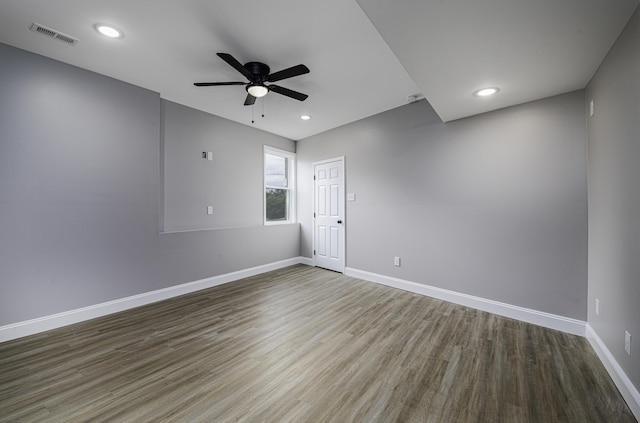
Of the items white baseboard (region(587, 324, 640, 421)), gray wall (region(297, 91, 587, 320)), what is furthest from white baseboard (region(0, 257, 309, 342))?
white baseboard (region(587, 324, 640, 421))

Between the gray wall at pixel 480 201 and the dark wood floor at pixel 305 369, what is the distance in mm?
553

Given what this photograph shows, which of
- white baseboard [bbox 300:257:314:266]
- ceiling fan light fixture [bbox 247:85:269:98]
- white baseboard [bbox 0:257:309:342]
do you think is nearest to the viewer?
white baseboard [bbox 0:257:309:342]

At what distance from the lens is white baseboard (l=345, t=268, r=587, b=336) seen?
2.51 metres

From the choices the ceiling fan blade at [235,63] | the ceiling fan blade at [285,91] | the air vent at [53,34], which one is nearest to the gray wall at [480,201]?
the ceiling fan blade at [285,91]

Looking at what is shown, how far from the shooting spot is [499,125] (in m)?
2.93

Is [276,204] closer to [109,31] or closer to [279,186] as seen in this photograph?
[279,186]

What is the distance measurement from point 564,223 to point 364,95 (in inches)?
107

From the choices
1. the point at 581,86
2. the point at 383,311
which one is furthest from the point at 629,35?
the point at 383,311

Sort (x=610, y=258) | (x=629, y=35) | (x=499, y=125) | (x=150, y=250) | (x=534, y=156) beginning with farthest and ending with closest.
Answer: (x=150, y=250)
(x=499, y=125)
(x=534, y=156)
(x=610, y=258)
(x=629, y=35)

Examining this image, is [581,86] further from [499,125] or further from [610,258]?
[610,258]

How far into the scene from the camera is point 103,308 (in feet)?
9.43

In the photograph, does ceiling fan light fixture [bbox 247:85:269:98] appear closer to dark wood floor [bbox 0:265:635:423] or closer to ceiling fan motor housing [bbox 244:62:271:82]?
ceiling fan motor housing [bbox 244:62:271:82]

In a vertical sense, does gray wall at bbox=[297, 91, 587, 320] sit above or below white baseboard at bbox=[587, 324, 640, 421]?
above

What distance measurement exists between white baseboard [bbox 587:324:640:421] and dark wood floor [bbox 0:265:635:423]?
5 centimetres
